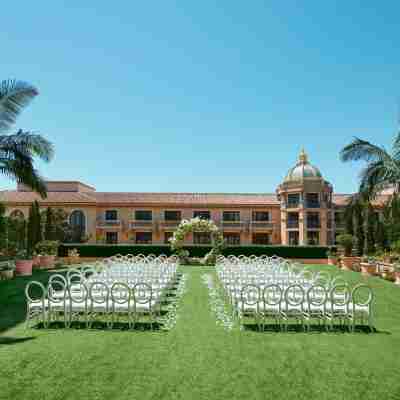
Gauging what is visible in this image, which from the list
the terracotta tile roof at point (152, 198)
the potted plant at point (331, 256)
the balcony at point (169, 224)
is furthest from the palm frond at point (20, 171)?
the balcony at point (169, 224)

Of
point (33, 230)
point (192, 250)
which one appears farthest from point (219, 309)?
point (192, 250)

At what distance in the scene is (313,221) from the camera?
4597 centimetres

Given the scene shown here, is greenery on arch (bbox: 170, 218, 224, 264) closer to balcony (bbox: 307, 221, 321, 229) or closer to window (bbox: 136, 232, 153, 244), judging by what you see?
window (bbox: 136, 232, 153, 244)

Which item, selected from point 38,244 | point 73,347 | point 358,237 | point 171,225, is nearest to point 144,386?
point 73,347

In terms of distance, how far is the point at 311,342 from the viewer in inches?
320

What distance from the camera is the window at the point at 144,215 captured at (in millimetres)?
46594

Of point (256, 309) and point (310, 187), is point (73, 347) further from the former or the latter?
point (310, 187)

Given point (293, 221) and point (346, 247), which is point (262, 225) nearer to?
point (293, 221)

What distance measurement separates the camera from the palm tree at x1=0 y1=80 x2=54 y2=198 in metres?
15.7

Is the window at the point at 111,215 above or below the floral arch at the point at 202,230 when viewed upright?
above

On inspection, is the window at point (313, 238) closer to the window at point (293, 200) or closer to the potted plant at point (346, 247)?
the window at point (293, 200)

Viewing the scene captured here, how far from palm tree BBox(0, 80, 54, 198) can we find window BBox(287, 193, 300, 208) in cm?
3369

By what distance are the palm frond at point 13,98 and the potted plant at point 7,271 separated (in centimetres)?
810

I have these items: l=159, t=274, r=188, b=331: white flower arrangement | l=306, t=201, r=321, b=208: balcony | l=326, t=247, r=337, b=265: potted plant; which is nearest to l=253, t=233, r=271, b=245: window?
l=306, t=201, r=321, b=208: balcony
